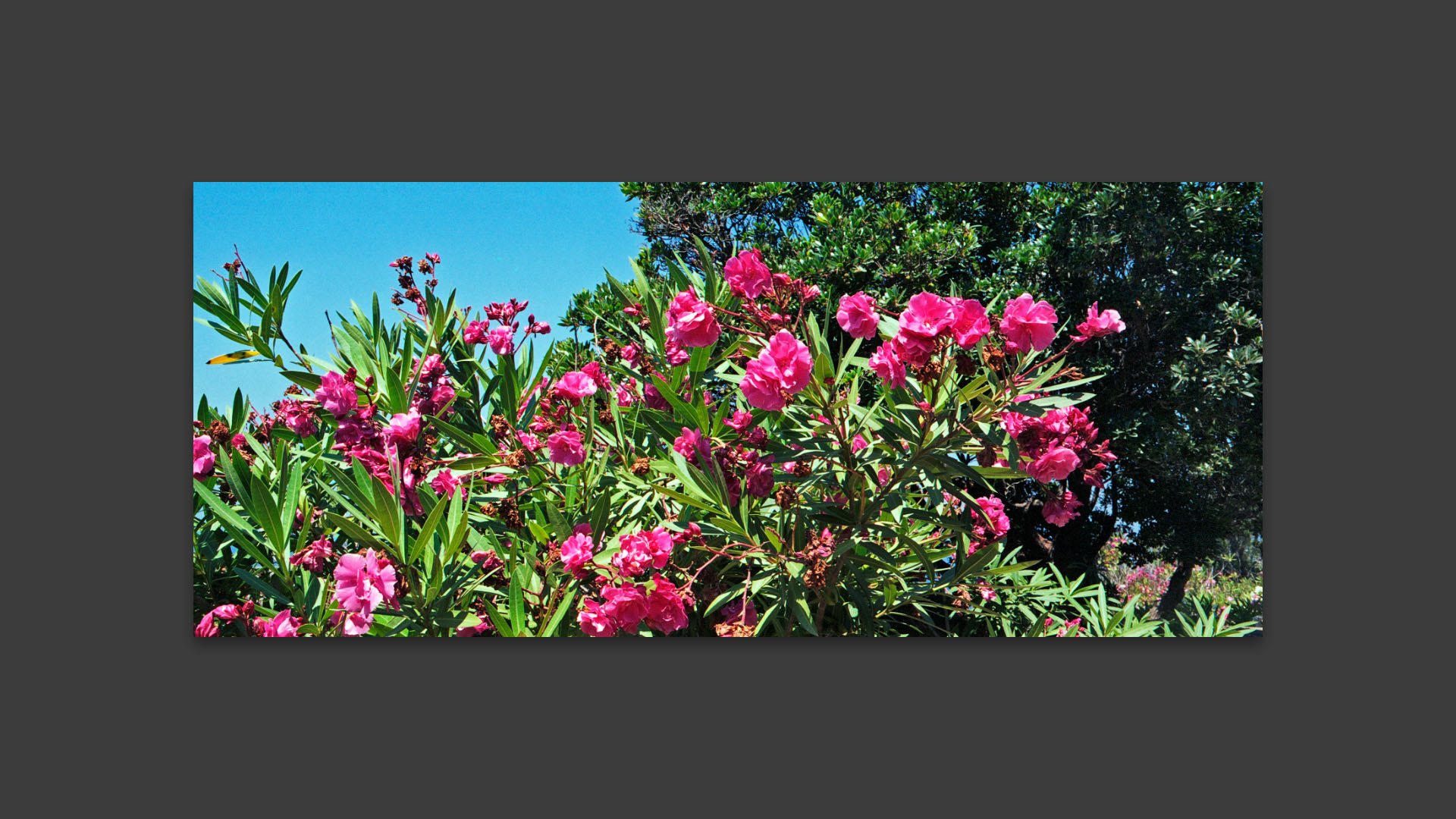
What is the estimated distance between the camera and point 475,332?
2396 mm

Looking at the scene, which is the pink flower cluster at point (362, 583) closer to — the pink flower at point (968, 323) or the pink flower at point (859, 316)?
the pink flower at point (859, 316)

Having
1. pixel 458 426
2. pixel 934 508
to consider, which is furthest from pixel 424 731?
pixel 934 508

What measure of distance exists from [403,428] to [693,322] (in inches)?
26.2

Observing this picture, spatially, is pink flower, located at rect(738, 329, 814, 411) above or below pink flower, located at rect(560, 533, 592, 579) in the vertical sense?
above

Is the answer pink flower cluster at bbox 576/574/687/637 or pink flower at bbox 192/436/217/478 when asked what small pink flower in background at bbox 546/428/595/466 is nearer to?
pink flower cluster at bbox 576/574/687/637

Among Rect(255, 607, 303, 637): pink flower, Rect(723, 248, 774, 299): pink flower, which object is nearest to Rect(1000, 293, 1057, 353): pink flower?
Rect(723, 248, 774, 299): pink flower

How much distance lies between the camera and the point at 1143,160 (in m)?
2.47

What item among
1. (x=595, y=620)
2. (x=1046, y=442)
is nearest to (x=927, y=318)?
(x=1046, y=442)

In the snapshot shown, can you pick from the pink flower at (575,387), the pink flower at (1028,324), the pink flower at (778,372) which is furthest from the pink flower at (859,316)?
the pink flower at (575,387)

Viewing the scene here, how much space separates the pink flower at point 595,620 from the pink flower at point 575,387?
44 cm

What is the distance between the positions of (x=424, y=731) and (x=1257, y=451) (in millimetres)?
2155

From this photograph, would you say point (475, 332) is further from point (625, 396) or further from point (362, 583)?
point (362, 583)

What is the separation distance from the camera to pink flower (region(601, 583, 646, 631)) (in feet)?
6.59

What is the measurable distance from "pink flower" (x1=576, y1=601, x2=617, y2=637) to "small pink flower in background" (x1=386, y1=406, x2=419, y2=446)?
51cm
